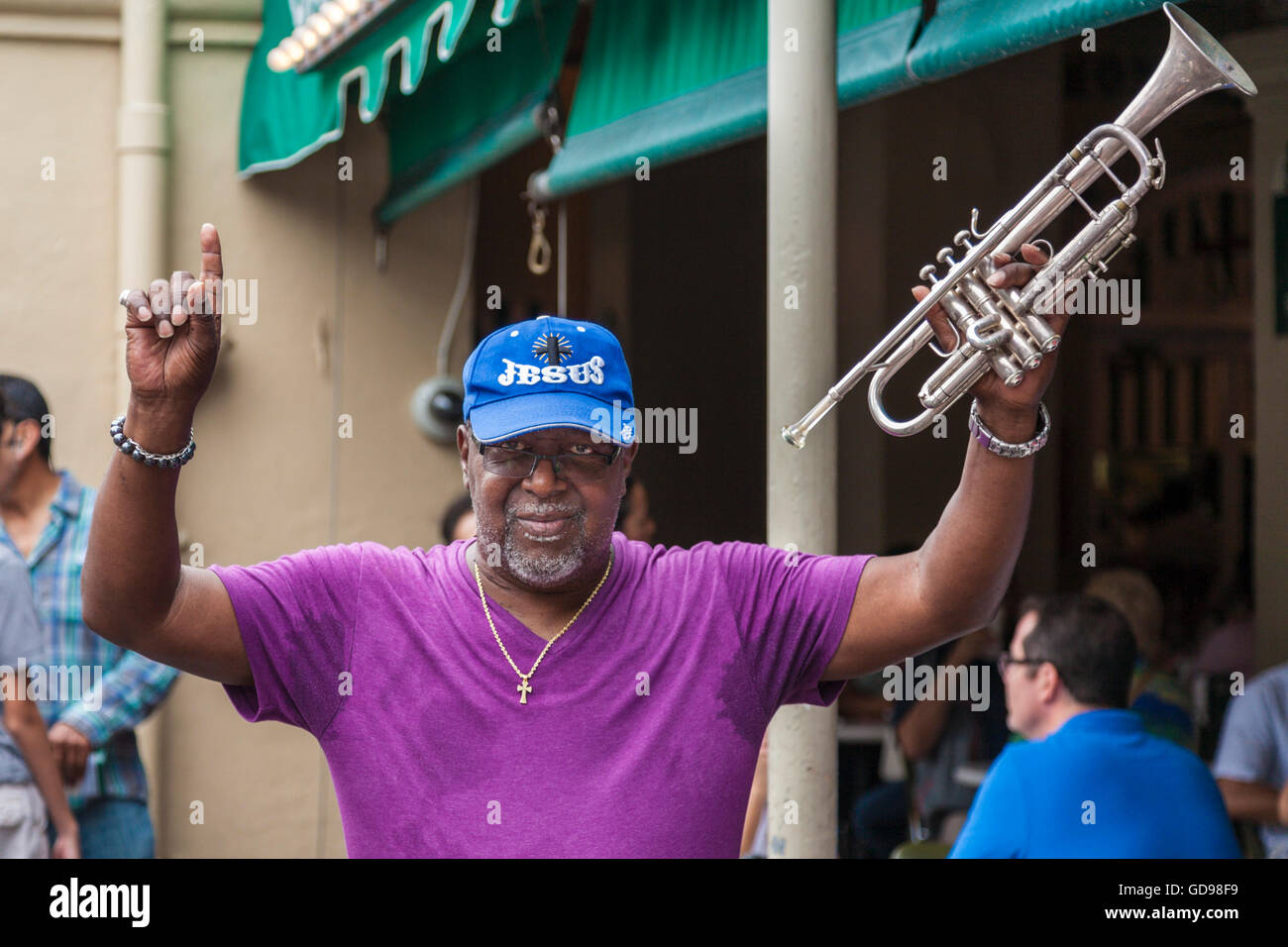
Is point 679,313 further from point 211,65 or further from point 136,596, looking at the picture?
point 136,596

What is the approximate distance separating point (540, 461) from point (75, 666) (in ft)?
9.87

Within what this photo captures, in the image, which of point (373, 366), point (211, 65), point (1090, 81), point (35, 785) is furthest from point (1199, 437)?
point (35, 785)

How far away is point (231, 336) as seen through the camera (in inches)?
224

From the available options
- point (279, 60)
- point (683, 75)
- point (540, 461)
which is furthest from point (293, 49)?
point (540, 461)

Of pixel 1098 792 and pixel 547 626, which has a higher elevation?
pixel 547 626

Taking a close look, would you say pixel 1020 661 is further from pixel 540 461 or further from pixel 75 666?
pixel 75 666

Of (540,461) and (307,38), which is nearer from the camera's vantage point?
(540,461)

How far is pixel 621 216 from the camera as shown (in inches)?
320

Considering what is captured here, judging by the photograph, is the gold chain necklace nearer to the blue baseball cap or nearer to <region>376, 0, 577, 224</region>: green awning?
the blue baseball cap

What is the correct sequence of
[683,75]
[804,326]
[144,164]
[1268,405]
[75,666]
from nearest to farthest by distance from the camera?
[804,326] < [683,75] < [75,666] < [144,164] < [1268,405]

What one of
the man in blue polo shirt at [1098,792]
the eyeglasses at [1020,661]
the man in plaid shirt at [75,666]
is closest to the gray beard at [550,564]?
the man in blue polo shirt at [1098,792]

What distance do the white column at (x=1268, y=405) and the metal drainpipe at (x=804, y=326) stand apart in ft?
13.1

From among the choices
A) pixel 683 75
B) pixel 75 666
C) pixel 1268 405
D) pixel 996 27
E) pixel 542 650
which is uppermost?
pixel 683 75
